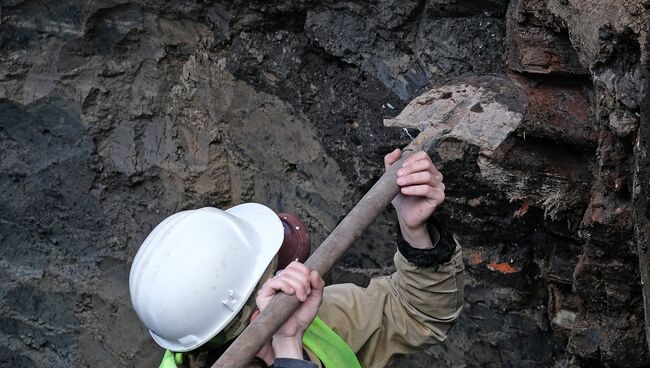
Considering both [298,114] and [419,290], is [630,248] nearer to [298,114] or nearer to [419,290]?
[419,290]

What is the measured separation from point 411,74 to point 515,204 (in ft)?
2.01

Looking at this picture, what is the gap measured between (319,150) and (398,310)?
1.18 m

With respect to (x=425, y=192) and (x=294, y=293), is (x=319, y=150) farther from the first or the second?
(x=294, y=293)

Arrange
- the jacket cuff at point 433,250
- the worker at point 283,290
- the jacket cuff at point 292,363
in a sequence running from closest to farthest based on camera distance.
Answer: the jacket cuff at point 292,363 < the worker at point 283,290 < the jacket cuff at point 433,250

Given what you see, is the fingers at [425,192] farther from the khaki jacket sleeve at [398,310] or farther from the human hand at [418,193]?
the khaki jacket sleeve at [398,310]

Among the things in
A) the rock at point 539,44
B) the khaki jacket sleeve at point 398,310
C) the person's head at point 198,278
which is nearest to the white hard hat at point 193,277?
the person's head at point 198,278

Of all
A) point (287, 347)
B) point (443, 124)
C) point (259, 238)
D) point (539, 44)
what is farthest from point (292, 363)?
point (539, 44)

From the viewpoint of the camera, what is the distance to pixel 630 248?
2.77 meters

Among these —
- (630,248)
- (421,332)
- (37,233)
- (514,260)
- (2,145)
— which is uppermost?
(630,248)

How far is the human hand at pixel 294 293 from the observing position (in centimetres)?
215

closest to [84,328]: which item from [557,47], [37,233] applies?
[37,233]

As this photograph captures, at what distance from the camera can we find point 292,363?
7.02 ft

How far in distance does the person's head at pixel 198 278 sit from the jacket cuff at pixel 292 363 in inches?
9.8

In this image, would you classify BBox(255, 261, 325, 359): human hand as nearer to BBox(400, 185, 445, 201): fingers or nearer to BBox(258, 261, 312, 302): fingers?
BBox(258, 261, 312, 302): fingers
